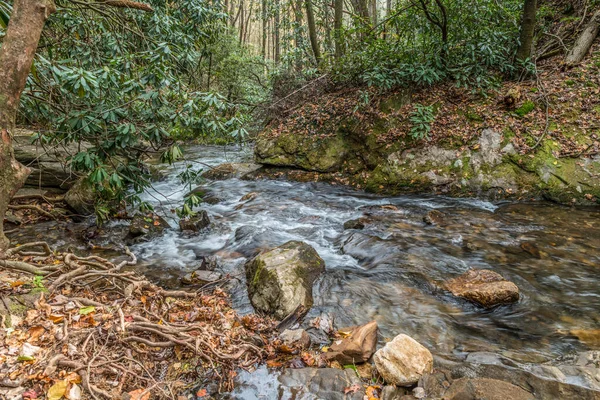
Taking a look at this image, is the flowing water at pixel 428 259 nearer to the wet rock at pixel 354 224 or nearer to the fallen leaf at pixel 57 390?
the wet rock at pixel 354 224

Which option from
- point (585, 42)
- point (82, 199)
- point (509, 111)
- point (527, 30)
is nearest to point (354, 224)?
point (509, 111)

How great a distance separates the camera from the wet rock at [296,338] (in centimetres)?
297

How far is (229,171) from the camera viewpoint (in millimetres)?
10211

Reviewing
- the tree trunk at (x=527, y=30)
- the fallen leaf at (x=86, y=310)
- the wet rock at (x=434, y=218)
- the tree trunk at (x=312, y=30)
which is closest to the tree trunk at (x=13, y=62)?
the fallen leaf at (x=86, y=310)

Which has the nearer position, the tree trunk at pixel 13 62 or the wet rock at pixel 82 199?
the tree trunk at pixel 13 62

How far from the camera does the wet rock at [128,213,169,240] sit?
5711 millimetres

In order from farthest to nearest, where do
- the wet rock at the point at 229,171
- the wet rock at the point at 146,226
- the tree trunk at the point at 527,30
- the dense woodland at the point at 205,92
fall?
1. the wet rock at the point at 229,171
2. the tree trunk at the point at 527,30
3. the wet rock at the point at 146,226
4. the dense woodland at the point at 205,92

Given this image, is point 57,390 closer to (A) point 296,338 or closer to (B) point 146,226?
(A) point 296,338

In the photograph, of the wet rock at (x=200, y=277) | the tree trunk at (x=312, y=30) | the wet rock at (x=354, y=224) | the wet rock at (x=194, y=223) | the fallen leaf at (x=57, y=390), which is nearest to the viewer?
the fallen leaf at (x=57, y=390)

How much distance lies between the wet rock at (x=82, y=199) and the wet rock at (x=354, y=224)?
503 cm

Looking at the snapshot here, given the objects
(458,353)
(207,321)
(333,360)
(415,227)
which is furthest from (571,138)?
(207,321)

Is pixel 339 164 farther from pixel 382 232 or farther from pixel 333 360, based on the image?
pixel 333 360

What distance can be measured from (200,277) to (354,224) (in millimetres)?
3027

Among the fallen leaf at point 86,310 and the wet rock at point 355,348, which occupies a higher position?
the fallen leaf at point 86,310
